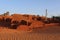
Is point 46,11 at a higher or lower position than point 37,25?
higher

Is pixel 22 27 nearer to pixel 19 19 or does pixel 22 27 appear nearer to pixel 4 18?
pixel 19 19

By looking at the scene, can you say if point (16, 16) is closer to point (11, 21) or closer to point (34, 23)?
point (11, 21)

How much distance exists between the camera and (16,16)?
34.6m

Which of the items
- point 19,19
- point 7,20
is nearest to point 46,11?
point 19,19

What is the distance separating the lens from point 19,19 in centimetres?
3441

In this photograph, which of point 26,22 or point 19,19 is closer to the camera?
point 26,22

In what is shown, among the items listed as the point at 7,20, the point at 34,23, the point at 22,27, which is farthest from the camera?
the point at 7,20

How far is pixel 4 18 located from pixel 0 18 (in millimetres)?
835

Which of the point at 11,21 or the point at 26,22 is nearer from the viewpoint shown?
the point at 26,22

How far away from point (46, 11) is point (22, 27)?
996 cm

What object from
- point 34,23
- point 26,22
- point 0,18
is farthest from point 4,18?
point 34,23

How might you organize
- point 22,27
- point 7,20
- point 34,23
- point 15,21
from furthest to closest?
1. point 7,20
2. point 15,21
3. point 34,23
4. point 22,27

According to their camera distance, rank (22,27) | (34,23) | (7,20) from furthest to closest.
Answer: (7,20) < (34,23) < (22,27)

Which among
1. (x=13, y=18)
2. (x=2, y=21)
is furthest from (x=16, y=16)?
(x=2, y=21)
